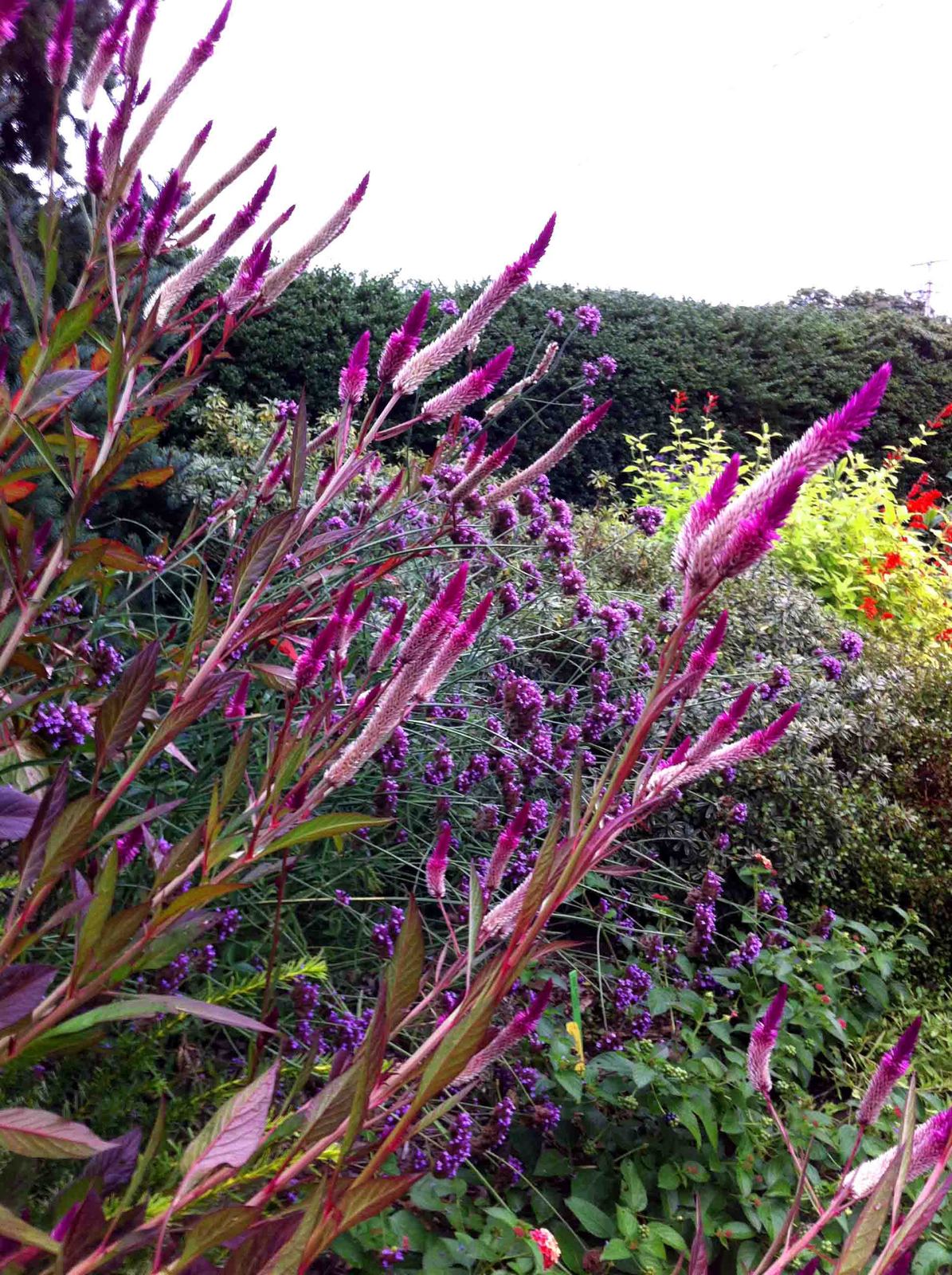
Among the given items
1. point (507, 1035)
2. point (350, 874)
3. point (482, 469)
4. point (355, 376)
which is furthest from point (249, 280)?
point (350, 874)

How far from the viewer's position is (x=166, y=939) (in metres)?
0.77

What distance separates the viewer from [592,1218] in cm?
191

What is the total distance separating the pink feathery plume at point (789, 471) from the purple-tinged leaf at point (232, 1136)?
0.43 metres

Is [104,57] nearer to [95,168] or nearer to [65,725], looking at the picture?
[95,168]

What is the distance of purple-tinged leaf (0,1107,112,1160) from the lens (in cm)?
62

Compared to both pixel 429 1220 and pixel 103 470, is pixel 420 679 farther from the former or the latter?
pixel 429 1220

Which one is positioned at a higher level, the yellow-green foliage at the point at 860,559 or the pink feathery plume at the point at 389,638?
the yellow-green foliage at the point at 860,559

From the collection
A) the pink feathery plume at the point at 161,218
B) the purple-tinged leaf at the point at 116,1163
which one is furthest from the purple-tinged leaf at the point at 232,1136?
the pink feathery plume at the point at 161,218

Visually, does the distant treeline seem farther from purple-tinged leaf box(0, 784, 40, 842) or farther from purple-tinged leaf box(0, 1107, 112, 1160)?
purple-tinged leaf box(0, 1107, 112, 1160)

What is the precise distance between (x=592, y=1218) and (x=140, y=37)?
2026 mm

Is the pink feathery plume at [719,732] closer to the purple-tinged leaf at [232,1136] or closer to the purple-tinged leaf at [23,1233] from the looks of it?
the purple-tinged leaf at [232,1136]

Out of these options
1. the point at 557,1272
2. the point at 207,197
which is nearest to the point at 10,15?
the point at 207,197

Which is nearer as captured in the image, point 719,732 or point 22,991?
point 22,991

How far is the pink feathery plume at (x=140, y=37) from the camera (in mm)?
1031
